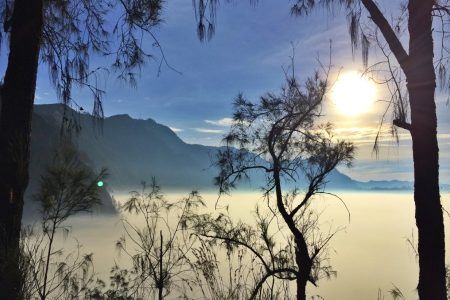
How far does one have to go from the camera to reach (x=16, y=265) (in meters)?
2.17

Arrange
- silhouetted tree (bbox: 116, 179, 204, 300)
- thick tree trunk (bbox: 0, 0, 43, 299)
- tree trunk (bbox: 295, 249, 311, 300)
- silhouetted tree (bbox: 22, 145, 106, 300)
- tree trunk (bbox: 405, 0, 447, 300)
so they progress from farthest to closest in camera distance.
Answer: tree trunk (bbox: 295, 249, 311, 300) → silhouetted tree (bbox: 116, 179, 204, 300) → silhouetted tree (bbox: 22, 145, 106, 300) → thick tree trunk (bbox: 0, 0, 43, 299) → tree trunk (bbox: 405, 0, 447, 300)

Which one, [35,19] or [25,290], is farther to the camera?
[35,19]

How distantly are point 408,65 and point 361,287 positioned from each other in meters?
80.9

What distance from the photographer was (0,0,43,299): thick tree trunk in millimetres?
2580

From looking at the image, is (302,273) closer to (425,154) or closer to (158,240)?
(158,240)

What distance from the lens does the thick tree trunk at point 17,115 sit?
2580mm

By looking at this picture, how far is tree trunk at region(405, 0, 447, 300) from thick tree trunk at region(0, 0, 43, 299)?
2.24m

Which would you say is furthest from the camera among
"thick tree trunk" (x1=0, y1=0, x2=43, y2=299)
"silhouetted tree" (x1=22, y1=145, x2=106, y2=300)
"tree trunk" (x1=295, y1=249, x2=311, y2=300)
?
"tree trunk" (x1=295, y1=249, x2=311, y2=300)

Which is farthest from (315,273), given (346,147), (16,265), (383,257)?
(383,257)

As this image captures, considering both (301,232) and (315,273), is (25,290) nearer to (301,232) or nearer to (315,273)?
(301,232)

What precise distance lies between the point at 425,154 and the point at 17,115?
2.52m

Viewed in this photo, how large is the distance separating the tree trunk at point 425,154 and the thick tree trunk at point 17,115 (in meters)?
2.24

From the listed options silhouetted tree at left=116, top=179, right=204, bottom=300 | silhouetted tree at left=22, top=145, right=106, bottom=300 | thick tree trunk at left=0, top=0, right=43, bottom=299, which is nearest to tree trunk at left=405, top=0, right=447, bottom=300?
silhouetted tree at left=22, top=145, right=106, bottom=300

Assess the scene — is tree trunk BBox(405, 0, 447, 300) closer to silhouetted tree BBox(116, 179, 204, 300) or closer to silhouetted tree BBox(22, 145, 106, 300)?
silhouetted tree BBox(22, 145, 106, 300)
